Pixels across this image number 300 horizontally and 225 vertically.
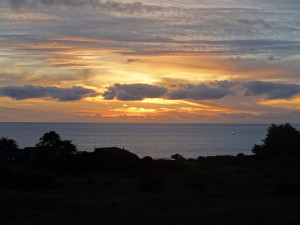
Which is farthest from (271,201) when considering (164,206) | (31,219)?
(31,219)

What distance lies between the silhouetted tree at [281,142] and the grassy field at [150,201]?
25.5 metres

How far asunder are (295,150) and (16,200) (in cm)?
4742

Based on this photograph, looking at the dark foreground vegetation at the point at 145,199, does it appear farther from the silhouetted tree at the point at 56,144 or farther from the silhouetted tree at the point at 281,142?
the silhouetted tree at the point at 56,144

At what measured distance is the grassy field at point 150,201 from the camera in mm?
17484

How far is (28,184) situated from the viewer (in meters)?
29.9

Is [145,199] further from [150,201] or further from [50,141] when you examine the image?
[50,141]

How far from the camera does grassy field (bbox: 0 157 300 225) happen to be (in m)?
17.5

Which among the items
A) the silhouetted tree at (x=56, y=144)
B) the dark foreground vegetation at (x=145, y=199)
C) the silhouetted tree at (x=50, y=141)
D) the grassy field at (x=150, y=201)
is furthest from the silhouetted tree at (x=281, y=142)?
the silhouetted tree at (x=50, y=141)

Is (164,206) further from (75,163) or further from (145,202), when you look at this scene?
(75,163)

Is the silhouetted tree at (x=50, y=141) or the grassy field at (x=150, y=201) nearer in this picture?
the grassy field at (x=150, y=201)

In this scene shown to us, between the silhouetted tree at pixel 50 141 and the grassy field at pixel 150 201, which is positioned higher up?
the silhouetted tree at pixel 50 141

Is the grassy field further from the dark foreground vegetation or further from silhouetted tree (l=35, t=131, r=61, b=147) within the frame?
silhouetted tree (l=35, t=131, r=61, b=147)

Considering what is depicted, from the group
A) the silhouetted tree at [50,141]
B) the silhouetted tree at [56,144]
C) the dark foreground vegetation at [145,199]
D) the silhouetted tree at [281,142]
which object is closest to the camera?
the dark foreground vegetation at [145,199]

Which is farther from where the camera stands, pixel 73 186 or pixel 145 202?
pixel 73 186
